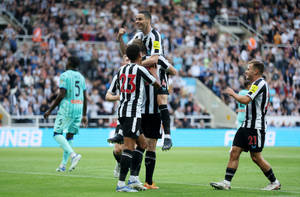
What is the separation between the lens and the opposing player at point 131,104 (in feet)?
29.7

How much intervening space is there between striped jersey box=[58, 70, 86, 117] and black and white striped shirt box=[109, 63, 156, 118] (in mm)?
4304

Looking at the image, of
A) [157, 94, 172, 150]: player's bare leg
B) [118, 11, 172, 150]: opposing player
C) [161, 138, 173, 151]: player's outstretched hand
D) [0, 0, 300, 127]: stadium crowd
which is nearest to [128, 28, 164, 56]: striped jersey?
[118, 11, 172, 150]: opposing player

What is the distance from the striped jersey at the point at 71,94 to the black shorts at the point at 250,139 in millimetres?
4765

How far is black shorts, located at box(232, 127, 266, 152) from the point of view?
31.8 feet

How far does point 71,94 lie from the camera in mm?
13438

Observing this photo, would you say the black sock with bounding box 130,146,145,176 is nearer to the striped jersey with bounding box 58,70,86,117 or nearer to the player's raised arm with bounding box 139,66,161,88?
the player's raised arm with bounding box 139,66,161,88

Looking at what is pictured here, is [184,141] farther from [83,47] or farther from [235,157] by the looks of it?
[235,157]

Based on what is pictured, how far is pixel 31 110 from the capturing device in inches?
1081

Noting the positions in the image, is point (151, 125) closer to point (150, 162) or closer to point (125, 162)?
point (150, 162)

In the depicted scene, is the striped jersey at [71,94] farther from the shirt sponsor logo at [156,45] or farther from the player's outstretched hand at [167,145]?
the player's outstretched hand at [167,145]

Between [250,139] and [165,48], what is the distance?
867 inches

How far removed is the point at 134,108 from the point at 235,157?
188 cm

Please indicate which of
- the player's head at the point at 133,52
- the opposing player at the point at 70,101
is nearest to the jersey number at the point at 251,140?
the player's head at the point at 133,52

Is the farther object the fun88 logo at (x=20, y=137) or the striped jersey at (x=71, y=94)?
the fun88 logo at (x=20, y=137)
